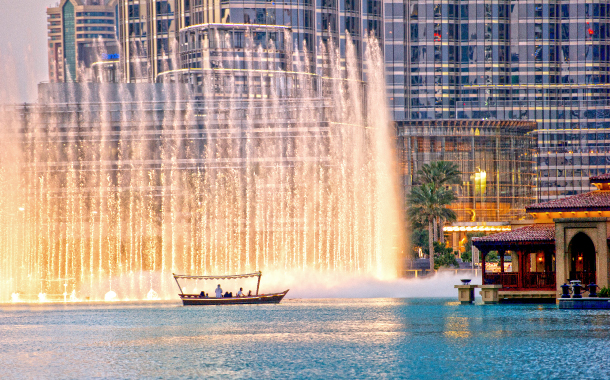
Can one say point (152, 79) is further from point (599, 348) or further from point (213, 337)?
point (599, 348)

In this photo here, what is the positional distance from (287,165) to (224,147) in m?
8.23

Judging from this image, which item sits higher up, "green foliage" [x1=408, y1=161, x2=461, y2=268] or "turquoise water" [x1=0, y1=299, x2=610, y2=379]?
"green foliage" [x1=408, y1=161, x2=461, y2=268]

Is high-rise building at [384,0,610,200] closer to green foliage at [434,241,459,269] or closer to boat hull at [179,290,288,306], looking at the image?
green foliage at [434,241,459,269]

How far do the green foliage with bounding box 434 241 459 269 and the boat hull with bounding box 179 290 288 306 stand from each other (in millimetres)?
43542

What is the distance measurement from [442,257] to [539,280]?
166 ft

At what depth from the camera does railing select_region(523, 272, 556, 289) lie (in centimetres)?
6356

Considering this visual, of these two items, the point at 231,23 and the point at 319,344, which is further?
the point at 231,23

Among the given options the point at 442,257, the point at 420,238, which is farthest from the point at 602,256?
the point at 420,238

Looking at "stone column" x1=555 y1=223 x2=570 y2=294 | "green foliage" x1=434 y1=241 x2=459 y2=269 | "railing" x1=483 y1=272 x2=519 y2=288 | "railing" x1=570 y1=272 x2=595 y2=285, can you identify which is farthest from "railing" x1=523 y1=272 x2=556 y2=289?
"green foliage" x1=434 y1=241 x2=459 y2=269

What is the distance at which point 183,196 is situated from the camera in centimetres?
10362

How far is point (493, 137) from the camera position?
154 metres

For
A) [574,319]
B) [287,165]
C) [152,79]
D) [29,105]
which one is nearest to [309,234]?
[287,165]

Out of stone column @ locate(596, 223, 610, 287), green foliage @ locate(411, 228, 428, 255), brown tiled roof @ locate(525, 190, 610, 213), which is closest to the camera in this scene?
stone column @ locate(596, 223, 610, 287)

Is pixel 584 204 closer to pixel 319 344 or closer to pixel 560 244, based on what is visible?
pixel 560 244
